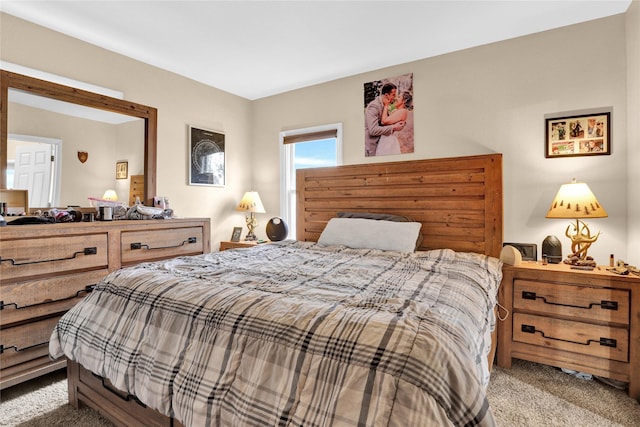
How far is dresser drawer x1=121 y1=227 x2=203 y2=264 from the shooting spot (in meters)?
2.35

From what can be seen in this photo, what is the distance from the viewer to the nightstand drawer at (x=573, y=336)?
1.88 m

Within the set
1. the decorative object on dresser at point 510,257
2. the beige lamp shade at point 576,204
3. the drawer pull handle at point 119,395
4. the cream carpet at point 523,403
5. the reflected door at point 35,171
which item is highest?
the reflected door at point 35,171

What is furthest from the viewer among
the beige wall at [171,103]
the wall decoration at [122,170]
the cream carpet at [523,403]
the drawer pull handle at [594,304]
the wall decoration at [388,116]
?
the wall decoration at [388,116]

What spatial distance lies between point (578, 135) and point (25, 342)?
12.9 feet

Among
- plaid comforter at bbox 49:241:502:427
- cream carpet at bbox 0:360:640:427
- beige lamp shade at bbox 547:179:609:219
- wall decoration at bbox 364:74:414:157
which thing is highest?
wall decoration at bbox 364:74:414:157

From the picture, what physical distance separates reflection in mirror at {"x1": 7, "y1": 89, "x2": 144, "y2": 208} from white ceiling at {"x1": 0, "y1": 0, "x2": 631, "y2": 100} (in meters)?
0.64

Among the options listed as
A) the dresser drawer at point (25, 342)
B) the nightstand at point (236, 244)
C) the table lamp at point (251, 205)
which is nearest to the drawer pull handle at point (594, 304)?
the nightstand at point (236, 244)

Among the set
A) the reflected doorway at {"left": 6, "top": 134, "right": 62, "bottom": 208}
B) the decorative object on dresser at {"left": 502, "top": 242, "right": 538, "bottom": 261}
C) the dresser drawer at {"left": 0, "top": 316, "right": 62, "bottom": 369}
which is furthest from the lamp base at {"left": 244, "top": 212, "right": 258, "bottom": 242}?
the decorative object on dresser at {"left": 502, "top": 242, "right": 538, "bottom": 261}

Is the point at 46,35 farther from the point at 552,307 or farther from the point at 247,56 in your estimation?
the point at 552,307

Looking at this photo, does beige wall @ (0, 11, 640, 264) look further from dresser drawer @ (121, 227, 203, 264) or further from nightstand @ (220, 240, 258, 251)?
dresser drawer @ (121, 227, 203, 264)

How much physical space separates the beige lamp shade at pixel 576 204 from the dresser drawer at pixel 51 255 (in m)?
3.09

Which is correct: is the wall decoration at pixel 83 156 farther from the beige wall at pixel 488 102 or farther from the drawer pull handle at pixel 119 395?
the drawer pull handle at pixel 119 395

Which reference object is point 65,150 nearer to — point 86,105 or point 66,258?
point 86,105

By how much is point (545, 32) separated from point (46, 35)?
386 cm
